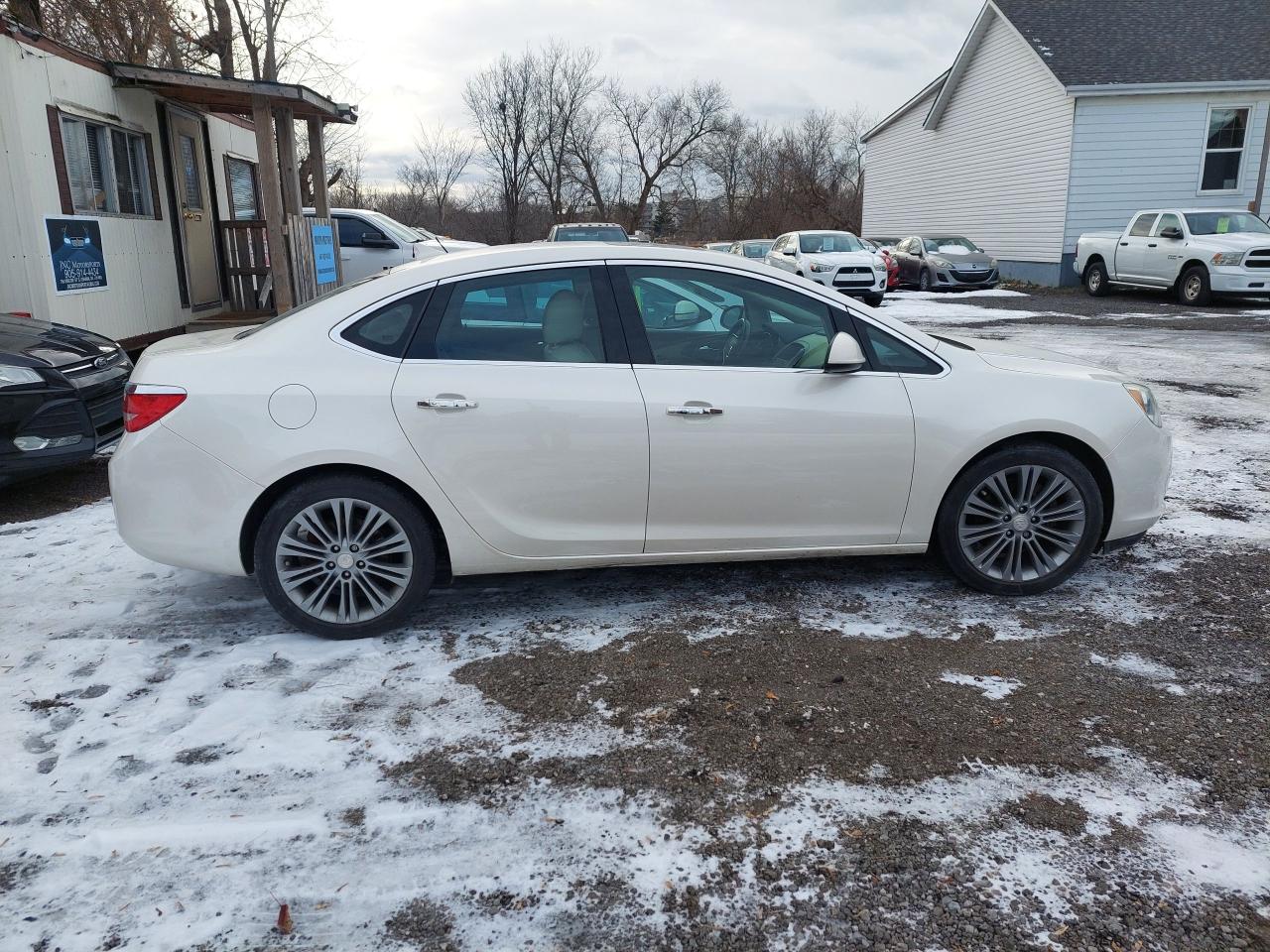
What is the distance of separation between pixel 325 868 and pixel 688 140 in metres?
56.3

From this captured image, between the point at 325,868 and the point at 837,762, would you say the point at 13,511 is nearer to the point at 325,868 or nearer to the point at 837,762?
the point at 325,868

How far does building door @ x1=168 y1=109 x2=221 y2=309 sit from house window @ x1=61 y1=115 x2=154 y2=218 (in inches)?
26.8

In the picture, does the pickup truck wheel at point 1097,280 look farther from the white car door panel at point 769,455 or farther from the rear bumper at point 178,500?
the rear bumper at point 178,500

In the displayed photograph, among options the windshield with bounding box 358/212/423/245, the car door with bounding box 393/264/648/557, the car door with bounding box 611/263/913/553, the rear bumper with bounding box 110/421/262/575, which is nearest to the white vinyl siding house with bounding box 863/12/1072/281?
the windshield with bounding box 358/212/423/245

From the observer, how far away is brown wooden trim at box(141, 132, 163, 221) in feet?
37.1

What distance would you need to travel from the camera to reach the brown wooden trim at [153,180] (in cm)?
1130

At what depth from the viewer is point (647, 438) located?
12.9 ft

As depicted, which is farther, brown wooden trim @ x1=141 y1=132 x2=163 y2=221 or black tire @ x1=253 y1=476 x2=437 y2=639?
brown wooden trim @ x1=141 y1=132 x2=163 y2=221

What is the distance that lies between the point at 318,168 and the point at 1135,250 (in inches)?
627

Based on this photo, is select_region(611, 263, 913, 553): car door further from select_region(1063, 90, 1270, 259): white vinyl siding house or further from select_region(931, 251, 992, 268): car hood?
select_region(1063, 90, 1270, 259): white vinyl siding house

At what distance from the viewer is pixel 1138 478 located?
4305mm

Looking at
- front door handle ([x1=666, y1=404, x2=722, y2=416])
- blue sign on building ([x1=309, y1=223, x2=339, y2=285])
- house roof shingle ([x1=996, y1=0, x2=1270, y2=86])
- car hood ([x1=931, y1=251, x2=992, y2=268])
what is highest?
house roof shingle ([x1=996, y1=0, x2=1270, y2=86])

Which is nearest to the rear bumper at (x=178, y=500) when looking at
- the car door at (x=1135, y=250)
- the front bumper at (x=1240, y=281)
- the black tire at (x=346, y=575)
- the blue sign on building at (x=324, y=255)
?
the black tire at (x=346, y=575)

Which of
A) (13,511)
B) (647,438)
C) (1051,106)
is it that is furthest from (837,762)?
(1051,106)
